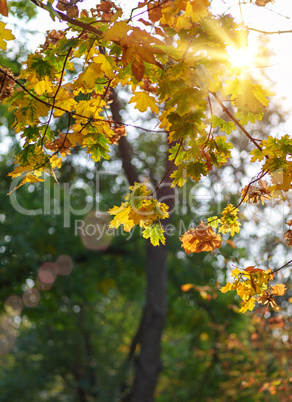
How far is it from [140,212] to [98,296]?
28.1ft

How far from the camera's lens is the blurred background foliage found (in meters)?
8.22

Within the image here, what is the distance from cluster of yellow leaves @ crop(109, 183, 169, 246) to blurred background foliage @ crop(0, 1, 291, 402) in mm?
5758

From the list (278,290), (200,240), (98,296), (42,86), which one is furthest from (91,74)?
(98,296)

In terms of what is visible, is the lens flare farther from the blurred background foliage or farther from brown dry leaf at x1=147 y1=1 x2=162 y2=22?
the blurred background foliage

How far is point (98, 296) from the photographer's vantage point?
10.2 metres

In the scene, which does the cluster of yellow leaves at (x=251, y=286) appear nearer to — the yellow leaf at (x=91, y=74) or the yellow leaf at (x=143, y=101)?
the yellow leaf at (x=143, y=101)

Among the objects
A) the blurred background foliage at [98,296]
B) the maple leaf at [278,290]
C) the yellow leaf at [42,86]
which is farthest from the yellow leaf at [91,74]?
the blurred background foliage at [98,296]

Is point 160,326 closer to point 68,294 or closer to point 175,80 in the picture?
point 68,294

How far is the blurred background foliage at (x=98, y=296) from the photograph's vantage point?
27.0 feet

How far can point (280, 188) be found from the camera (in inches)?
71.8

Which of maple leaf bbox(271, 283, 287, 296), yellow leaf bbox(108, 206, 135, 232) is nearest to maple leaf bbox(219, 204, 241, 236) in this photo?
maple leaf bbox(271, 283, 287, 296)

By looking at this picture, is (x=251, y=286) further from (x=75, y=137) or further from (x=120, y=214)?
(x=75, y=137)

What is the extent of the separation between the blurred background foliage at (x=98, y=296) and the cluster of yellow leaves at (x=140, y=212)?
18.9 ft

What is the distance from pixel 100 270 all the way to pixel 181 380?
3.84 m
